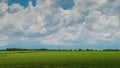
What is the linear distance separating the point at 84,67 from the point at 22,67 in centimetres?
698

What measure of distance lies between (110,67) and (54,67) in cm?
603

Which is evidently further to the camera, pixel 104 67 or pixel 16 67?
pixel 16 67

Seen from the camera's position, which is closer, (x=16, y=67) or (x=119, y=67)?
(x=119, y=67)

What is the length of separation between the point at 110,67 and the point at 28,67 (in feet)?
29.9

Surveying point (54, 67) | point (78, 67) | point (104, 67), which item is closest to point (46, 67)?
point (54, 67)

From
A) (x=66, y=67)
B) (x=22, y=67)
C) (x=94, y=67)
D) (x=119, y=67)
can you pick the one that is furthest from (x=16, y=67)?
(x=119, y=67)

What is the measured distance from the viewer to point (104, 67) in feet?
114

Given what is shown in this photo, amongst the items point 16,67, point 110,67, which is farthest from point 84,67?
point 16,67

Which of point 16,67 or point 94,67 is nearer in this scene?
point 94,67

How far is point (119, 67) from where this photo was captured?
113 feet

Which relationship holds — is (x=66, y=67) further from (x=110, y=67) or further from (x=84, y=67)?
(x=110, y=67)

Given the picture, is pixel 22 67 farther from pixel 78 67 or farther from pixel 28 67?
pixel 78 67

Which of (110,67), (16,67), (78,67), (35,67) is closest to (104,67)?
(110,67)

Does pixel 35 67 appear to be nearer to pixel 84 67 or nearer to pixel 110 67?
pixel 84 67
